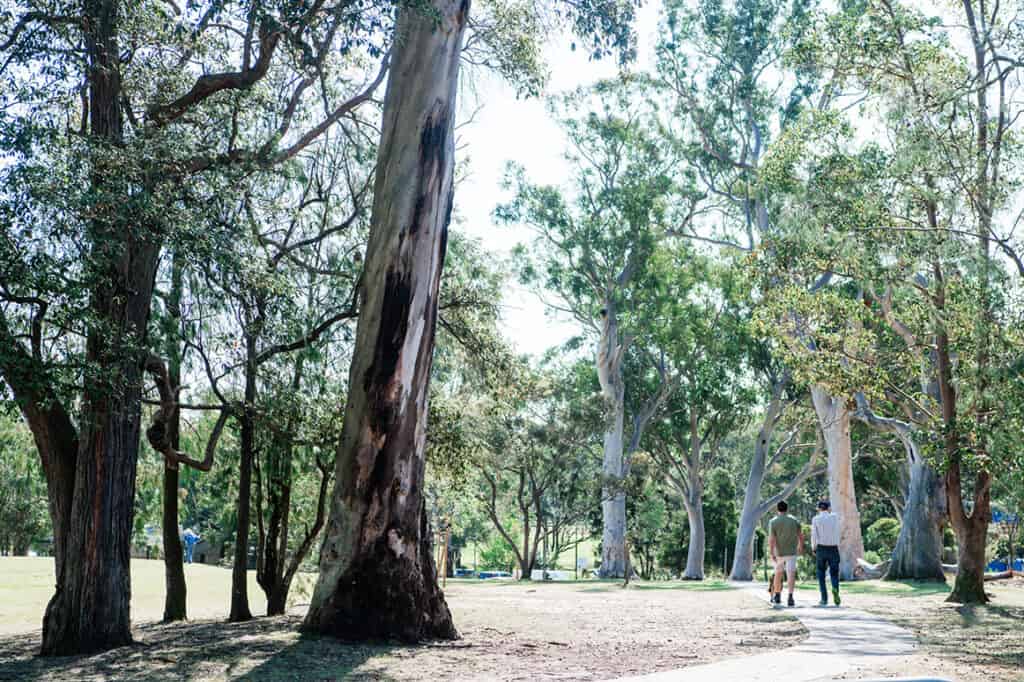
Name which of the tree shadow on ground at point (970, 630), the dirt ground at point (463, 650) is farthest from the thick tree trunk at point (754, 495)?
the dirt ground at point (463, 650)

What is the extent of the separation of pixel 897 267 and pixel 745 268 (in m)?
5.45

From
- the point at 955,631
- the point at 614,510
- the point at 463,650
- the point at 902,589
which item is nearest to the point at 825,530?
the point at 955,631

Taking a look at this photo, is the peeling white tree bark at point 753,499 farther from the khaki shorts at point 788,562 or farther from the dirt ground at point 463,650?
the dirt ground at point 463,650

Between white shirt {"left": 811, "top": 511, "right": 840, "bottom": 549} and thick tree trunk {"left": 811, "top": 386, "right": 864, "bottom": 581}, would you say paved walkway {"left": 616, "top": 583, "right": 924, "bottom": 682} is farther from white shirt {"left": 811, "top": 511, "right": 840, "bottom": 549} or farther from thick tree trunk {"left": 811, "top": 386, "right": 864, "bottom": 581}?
thick tree trunk {"left": 811, "top": 386, "right": 864, "bottom": 581}

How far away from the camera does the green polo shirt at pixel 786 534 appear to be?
16031 mm

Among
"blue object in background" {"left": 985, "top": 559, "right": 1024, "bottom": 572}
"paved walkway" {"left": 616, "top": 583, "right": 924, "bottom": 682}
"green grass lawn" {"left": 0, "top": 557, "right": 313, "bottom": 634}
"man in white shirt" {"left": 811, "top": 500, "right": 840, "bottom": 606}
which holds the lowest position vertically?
"blue object in background" {"left": 985, "top": 559, "right": 1024, "bottom": 572}

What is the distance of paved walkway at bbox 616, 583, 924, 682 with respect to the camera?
26.5 ft

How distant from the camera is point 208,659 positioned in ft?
A: 32.3

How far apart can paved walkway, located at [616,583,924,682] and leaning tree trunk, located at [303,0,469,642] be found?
13.4 feet

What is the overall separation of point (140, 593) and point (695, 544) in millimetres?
21847

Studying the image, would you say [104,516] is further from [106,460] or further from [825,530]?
[825,530]

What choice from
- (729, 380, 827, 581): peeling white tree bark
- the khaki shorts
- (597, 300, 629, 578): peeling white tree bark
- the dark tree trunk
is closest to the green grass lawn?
the dark tree trunk

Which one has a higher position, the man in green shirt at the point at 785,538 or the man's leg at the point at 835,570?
the man in green shirt at the point at 785,538

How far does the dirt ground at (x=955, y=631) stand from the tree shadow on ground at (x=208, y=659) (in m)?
5.15
